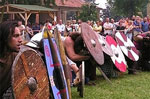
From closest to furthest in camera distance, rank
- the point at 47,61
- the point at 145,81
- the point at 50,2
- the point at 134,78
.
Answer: the point at 47,61 → the point at 145,81 → the point at 134,78 → the point at 50,2

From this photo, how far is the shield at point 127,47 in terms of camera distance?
7.24m

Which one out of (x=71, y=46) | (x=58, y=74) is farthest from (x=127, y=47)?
(x=58, y=74)

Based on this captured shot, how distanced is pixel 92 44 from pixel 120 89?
1.00 metres

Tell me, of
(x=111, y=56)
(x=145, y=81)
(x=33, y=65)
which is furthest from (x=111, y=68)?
(x=33, y=65)

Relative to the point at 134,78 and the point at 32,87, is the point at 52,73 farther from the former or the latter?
the point at 134,78

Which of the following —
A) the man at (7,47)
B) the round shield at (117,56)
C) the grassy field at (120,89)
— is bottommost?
the grassy field at (120,89)

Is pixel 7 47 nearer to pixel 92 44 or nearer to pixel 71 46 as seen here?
pixel 71 46

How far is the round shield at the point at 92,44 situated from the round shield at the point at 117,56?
2.71ft

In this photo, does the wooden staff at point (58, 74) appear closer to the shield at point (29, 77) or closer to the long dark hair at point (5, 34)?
the shield at point (29, 77)

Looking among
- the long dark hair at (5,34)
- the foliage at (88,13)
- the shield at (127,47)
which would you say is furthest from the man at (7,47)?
the foliage at (88,13)

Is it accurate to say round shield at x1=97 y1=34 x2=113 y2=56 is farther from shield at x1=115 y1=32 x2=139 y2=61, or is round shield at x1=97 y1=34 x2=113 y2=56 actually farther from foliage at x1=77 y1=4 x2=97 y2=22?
foliage at x1=77 y1=4 x2=97 y2=22

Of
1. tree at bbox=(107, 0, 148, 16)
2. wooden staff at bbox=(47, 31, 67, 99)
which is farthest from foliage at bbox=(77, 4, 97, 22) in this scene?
wooden staff at bbox=(47, 31, 67, 99)

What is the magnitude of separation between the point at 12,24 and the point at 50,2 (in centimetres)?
2956

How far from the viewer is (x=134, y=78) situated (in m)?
6.77
